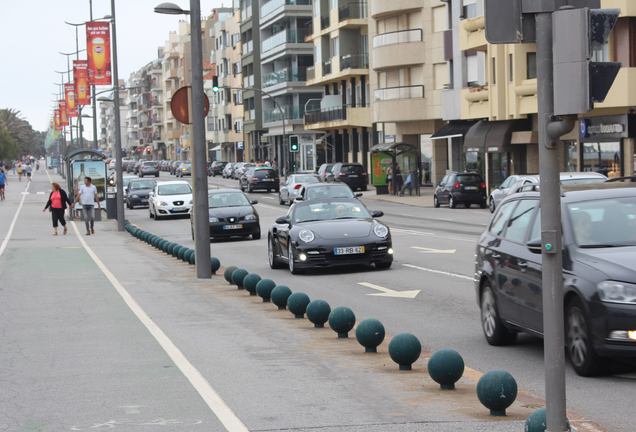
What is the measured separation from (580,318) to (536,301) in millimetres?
602

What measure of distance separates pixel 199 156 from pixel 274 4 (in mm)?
71092

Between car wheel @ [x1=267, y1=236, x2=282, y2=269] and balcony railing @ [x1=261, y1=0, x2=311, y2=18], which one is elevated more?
balcony railing @ [x1=261, y1=0, x2=311, y2=18]

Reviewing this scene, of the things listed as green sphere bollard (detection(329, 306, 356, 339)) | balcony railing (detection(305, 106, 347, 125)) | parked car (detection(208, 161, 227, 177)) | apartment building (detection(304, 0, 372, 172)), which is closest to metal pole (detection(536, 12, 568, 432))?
green sphere bollard (detection(329, 306, 356, 339))

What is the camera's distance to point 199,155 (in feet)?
50.4

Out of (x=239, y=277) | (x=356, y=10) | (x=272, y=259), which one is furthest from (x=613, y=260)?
(x=356, y=10)

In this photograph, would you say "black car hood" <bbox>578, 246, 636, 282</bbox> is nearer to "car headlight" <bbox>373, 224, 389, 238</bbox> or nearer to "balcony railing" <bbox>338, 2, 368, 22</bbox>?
"car headlight" <bbox>373, 224, 389, 238</bbox>

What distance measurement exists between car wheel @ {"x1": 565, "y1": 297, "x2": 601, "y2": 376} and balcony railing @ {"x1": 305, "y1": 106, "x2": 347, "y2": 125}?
195ft

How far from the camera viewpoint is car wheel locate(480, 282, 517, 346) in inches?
341

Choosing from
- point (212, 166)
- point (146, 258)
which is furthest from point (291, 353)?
point (212, 166)

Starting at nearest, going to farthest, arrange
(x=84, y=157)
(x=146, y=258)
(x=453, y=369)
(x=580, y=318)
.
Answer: (x=453, y=369), (x=580, y=318), (x=146, y=258), (x=84, y=157)

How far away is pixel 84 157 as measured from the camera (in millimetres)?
39625

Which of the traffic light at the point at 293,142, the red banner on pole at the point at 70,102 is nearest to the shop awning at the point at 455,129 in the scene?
the traffic light at the point at 293,142

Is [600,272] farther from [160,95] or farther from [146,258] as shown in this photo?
[160,95]

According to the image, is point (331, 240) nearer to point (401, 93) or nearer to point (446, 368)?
point (446, 368)
